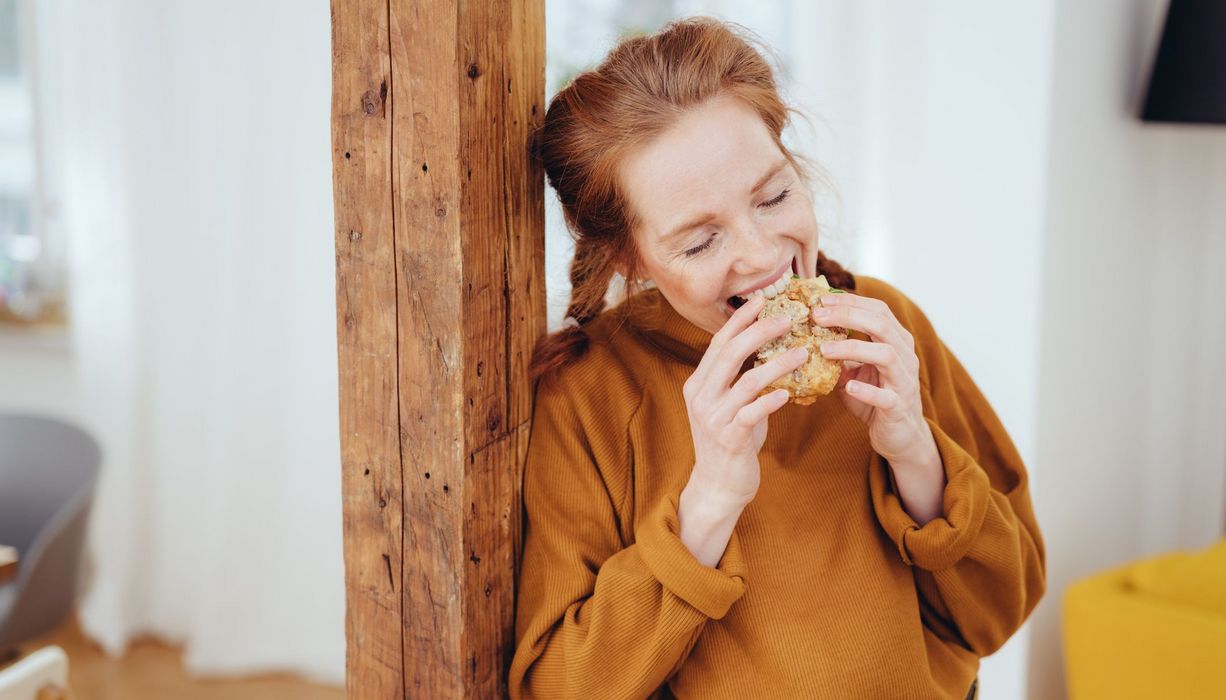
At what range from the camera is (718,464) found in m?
1.16

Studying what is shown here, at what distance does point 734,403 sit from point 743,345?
6 centimetres

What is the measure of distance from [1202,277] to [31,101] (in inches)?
145

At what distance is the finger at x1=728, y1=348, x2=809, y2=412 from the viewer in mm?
1110

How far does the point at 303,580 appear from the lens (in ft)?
10.7

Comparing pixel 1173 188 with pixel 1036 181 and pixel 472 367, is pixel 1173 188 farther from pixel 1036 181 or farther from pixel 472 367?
pixel 472 367

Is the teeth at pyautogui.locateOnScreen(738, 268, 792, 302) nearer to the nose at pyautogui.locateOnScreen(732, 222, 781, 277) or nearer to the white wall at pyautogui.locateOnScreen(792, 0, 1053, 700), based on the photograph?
the nose at pyautogui.locateOnScreen(732, 222, 781, 277)

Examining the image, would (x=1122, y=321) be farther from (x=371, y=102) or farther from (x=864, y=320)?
(x=371, y=102)

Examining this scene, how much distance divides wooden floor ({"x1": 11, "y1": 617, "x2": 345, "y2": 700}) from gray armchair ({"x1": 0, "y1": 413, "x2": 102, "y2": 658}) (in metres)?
0.65

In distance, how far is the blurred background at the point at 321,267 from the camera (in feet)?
7.46

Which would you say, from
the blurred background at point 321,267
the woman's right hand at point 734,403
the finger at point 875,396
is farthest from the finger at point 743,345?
the blurred background at point 321,267

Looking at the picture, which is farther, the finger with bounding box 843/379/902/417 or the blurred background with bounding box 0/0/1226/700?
the blurred background with bounding box 0/0/1226/700

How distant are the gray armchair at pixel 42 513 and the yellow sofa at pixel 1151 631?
2.16 m

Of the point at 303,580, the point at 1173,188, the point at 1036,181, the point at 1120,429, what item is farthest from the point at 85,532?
the point at 1173,188

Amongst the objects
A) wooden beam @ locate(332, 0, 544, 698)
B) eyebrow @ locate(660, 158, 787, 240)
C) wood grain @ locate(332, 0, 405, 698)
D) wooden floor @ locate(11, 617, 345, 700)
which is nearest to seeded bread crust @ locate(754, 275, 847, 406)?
eyebrow @ locate(660, 158, 787, 240)
